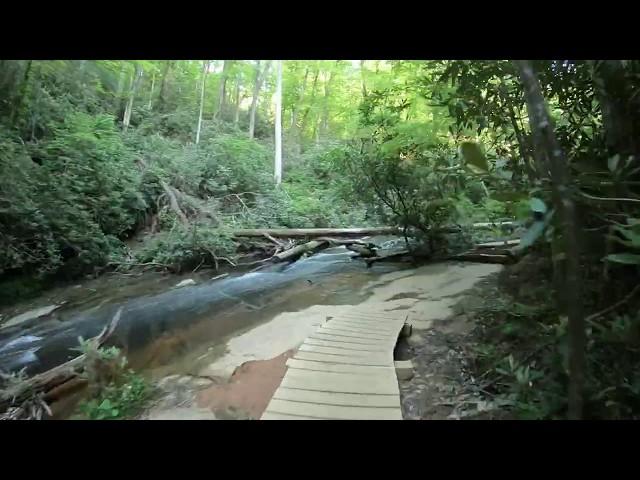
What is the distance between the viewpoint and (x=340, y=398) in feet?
7.59

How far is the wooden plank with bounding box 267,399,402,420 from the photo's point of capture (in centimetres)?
212

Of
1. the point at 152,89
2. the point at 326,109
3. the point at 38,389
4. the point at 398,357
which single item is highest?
the point at 326,109

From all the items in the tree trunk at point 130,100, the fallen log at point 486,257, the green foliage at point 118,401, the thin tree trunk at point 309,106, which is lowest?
the green foliage at point 118,401

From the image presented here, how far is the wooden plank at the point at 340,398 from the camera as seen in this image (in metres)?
2.26

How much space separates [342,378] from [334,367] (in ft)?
0.68

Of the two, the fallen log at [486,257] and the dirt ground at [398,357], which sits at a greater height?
the fallen log at [486,257]

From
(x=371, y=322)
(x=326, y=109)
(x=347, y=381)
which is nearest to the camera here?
(x=347, y=381)

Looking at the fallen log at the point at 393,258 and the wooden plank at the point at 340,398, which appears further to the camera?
the fallen log at the point at 393,258

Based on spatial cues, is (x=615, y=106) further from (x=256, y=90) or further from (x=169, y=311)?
(x=256, y=90)

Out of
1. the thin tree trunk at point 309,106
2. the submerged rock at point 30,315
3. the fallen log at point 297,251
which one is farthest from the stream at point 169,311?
the thin tree trunk at point 309,106

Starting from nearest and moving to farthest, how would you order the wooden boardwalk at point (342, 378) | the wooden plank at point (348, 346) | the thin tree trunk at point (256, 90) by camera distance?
the wooden boardwalk at point (342, 378) < the wooden plank at point (348, 346) < the thin tree trunk at point (256, 90)

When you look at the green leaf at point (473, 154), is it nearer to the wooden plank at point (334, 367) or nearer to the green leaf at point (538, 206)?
the green leaf at point (538, 206)

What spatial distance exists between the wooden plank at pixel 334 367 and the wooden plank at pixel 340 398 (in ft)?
1.15

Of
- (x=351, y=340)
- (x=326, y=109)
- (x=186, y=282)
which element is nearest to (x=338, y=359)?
(x=351, y=340)
